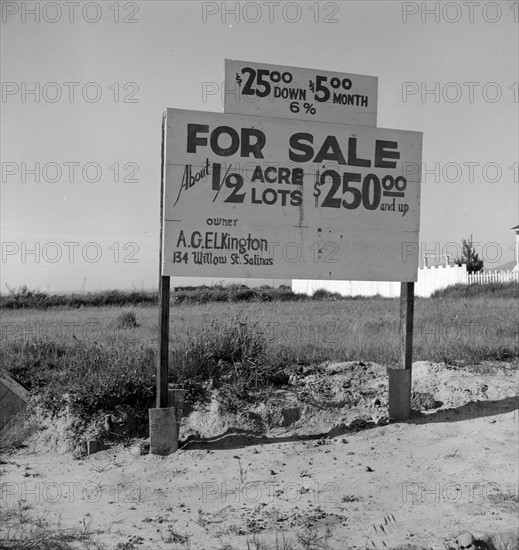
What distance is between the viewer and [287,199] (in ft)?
19.5

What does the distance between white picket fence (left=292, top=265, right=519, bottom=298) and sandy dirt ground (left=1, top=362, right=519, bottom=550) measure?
2559 centimetres

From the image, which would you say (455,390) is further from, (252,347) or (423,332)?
(423,332)

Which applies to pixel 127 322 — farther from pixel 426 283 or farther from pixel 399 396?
pixel 426 283

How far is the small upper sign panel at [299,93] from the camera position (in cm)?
587

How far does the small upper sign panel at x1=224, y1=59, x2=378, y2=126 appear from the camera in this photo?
231 inches

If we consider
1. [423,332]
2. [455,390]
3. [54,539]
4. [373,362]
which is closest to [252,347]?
[373,362]

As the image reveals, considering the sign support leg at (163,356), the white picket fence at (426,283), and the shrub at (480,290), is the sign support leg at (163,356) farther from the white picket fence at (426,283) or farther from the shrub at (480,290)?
the white picket fence at (426,283)

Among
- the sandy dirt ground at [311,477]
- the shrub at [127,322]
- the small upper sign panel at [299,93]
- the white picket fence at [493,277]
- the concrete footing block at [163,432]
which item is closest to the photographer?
the sandy dirt ground at [311,477]

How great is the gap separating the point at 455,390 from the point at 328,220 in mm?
2256

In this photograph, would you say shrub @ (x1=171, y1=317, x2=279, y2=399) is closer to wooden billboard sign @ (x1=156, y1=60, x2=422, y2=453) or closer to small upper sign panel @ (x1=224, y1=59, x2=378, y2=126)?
wooden billboard sign @ (x1=156, y1=60, x2=422, y2=453)

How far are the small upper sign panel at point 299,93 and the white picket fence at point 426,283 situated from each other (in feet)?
83.8

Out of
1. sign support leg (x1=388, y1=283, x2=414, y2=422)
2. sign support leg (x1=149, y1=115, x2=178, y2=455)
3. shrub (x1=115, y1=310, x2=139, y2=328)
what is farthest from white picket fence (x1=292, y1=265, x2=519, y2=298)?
sign support leg (x1=149, y1=115, x2=178, y2=455)

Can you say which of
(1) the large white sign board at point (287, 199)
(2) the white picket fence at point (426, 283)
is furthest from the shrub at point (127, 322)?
(2) the white picket fence at point (426, 283)

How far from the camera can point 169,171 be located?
5625 mm
